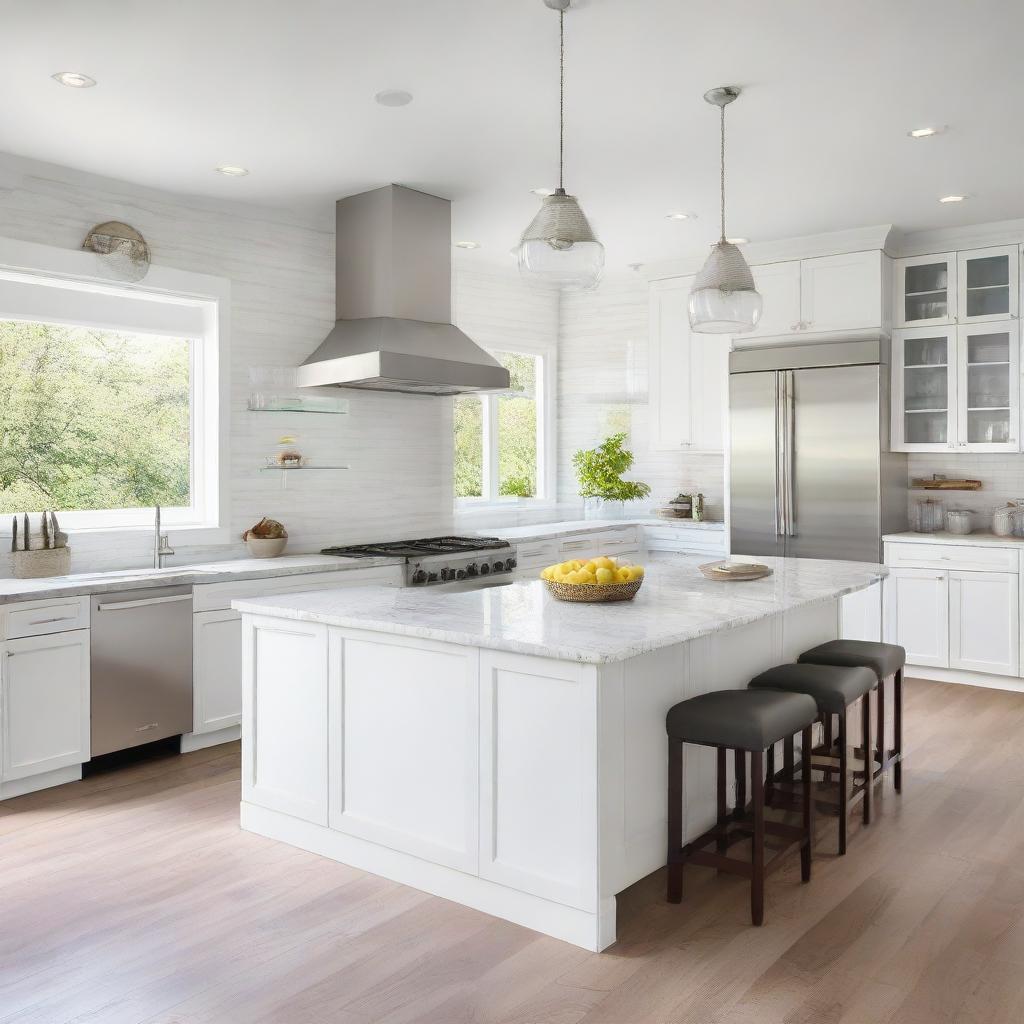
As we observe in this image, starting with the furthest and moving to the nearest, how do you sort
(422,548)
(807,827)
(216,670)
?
(422,548) → (216,670) → (807,827)

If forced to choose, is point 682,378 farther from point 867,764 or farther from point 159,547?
point 159,547

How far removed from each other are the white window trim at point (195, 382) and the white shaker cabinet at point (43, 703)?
Answer: 88 centimetres

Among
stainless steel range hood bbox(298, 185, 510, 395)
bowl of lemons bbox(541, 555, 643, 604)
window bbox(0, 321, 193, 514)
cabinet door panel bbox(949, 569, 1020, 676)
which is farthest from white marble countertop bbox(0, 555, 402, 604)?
cabinet door panel bbox(949, 569, 1020, 676)

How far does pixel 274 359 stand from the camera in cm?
544

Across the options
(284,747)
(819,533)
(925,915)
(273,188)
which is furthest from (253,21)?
(819,533)

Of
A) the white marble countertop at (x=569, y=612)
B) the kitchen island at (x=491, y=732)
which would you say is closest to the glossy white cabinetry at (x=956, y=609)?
the white marble countertop at (x=569, y=612)

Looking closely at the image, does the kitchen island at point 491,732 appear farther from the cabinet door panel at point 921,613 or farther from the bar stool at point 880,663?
the cabinet door panel at point 921,613

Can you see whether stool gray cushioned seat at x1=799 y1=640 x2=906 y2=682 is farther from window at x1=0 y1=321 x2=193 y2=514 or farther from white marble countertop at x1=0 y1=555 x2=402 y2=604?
window at x1=0 y1=321 x2=193 y2=514

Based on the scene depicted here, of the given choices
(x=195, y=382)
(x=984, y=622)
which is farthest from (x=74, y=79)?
(x=984, y=622)

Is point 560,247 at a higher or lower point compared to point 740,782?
higher

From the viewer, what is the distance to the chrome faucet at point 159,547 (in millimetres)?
4750

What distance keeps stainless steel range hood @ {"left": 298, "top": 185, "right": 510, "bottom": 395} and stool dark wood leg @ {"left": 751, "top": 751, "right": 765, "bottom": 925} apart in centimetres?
297

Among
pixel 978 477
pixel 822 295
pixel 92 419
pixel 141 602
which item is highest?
pixel 822 295

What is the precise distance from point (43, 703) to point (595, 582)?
2.43 m
